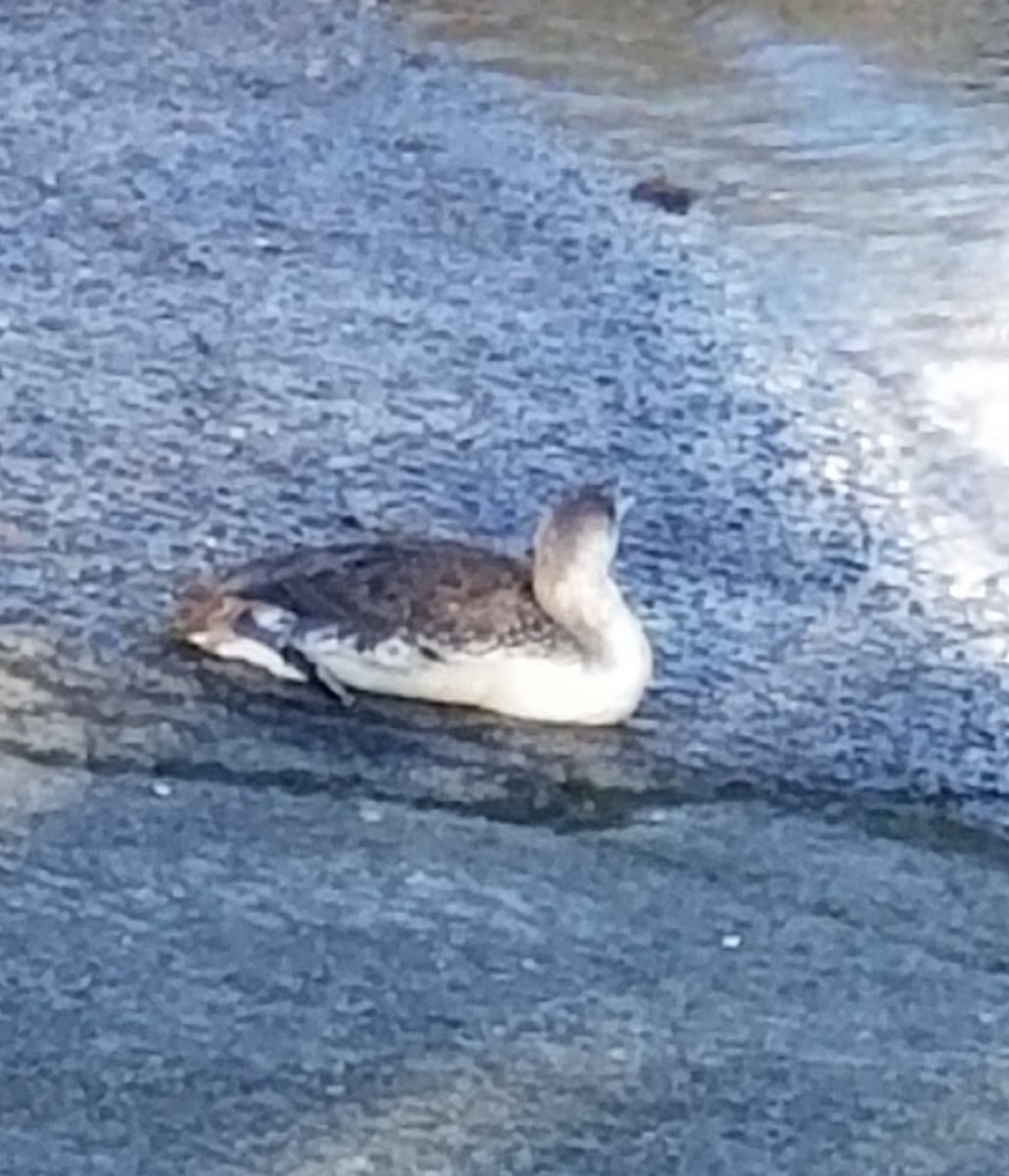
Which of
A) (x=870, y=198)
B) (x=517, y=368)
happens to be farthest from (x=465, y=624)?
(x=870, y=198)

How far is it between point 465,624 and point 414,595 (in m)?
0.06

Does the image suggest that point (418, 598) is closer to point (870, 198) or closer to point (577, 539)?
point (577, 539)

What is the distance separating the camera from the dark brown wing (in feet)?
9.76

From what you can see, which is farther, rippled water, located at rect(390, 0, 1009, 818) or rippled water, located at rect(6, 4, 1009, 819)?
rippled water, located at rect(390, 0, 1009, 818)


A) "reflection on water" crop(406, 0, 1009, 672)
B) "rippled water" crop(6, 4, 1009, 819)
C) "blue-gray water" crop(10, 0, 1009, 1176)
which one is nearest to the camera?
"blue-gray water" crop(10, 0, 1009, 1176)

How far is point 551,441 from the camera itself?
3.48 meters

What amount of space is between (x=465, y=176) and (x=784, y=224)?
0.42 meters

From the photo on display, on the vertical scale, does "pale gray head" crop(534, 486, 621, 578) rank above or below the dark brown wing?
above

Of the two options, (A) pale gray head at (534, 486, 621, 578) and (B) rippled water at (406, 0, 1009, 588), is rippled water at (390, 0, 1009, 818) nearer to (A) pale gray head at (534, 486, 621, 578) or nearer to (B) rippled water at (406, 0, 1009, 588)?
(B) rippled water at (406, 0, 1009, 588)

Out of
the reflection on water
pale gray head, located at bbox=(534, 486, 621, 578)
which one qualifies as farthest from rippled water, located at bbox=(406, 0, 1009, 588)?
pale gray head, located at bbox=(534, 486, 621, 578)

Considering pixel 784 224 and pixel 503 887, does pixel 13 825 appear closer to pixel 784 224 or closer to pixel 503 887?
pixel 503 887

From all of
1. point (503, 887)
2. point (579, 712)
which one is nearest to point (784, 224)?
point (579, 712)

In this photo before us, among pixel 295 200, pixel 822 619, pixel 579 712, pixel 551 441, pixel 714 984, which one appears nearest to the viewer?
pixel 714 984

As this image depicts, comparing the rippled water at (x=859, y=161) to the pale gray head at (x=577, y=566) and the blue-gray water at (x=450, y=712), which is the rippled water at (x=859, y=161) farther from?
the pale gray head at (x=577, y=566)
